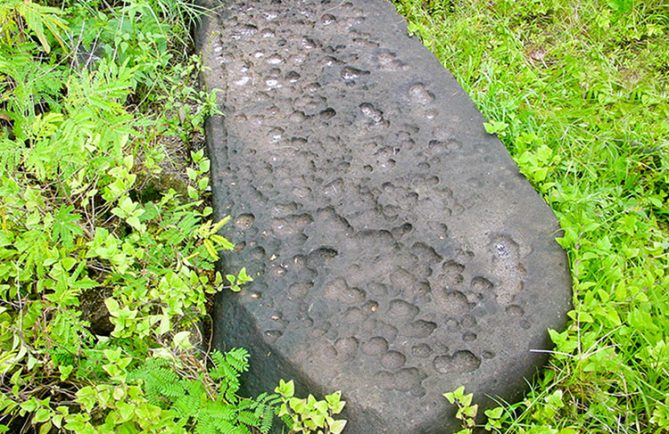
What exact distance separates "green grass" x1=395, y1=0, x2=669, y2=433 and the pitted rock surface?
13cm

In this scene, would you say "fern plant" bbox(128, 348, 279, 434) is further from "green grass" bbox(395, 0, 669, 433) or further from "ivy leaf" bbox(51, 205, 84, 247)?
"green grass" bbox(395, 0, 669, 433)

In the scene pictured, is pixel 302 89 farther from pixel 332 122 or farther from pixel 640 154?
pixel 640 154

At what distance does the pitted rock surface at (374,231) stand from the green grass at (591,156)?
0.13 m

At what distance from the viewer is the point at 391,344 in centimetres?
A: 203

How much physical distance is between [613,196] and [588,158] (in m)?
0.22

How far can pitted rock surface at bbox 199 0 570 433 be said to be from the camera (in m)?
2.00

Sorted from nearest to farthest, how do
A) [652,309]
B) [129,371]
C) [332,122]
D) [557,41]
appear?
1. [129,371]
2. [652,309]
3. [332,122]
4. [557,41]

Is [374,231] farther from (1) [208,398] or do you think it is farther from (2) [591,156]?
(2) [591,156]

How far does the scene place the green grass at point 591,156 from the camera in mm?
2045

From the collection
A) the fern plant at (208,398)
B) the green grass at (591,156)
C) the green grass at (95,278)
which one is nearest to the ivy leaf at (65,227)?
the green grass at (95,278)

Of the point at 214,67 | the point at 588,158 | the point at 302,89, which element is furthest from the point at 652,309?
the point at 214,67

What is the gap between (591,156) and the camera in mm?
2871

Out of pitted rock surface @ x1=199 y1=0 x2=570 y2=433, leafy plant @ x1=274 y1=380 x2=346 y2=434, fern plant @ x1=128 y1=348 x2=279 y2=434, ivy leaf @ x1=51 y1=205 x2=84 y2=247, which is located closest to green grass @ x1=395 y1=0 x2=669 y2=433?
pitted rock surface @ x1=199 y1=0 x2=570 y2=433

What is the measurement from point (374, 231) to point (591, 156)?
1.24 metres
